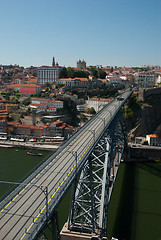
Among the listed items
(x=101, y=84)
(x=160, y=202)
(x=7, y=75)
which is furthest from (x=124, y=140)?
(x=7, y=75)

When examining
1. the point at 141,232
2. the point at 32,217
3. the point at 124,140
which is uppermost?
the point at 32,217

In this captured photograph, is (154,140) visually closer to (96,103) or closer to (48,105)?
(96,103)

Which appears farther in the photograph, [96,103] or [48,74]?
[48,74]

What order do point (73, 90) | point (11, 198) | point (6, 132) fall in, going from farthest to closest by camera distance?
point (73, 90) → point (6, 132) → point (11, 198)

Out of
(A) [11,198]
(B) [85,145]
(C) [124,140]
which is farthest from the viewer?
(C) [124,140]

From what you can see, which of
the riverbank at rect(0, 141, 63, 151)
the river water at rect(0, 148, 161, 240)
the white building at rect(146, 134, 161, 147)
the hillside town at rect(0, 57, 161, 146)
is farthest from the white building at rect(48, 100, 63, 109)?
the white building at rect(146, 134, 161, 147)

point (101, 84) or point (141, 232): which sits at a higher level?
point (101, 84)

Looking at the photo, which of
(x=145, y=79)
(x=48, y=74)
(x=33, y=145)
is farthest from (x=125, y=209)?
(x=145, y=79)

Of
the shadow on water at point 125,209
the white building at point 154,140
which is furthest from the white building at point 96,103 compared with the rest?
the shadow on water at point 125,209

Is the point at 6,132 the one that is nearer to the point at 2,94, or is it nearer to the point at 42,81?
the point at 2,94
